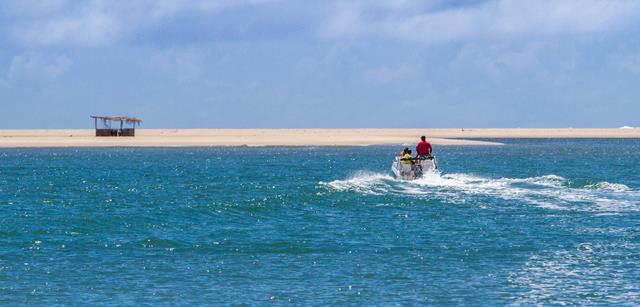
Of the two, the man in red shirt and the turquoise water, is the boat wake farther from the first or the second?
the man in red shirt

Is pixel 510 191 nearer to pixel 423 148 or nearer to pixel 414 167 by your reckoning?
pixel 423 148

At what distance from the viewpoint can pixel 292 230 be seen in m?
29.5

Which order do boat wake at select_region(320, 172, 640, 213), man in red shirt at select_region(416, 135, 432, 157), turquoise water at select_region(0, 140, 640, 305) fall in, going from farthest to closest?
1. man in red shirt at select_region(416, 135, 432, 157)
2. boat wake at select_region(320, 172, 640, 213)
3. turquoise water at select_region(0, 140, 640, 305)

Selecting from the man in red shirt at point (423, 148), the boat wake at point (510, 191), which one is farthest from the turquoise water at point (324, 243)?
the man in red shirt at point (423, 148)

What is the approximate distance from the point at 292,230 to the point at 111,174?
3405 centimetres

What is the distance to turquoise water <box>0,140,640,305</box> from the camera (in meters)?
19.8

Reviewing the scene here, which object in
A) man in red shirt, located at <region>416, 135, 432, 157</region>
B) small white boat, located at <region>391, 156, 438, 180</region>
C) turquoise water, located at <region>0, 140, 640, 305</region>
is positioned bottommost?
turquoise water, located at <region>0, 140, 640, 305</region>

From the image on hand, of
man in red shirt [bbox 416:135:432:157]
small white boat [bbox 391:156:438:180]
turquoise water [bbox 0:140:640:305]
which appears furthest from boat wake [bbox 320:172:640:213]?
man in red shirt [bbox 416:135:432:157]

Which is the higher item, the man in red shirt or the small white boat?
the man in red shirt

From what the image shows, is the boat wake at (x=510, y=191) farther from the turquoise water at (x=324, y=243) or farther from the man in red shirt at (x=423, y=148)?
the man in red shirt at (x=423, y=148)

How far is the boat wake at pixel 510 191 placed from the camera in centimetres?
3747

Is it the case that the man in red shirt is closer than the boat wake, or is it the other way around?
the boat wake

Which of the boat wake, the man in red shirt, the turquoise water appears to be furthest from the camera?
the man in red shirt

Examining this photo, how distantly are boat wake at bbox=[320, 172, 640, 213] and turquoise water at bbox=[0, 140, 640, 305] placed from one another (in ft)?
0.37
